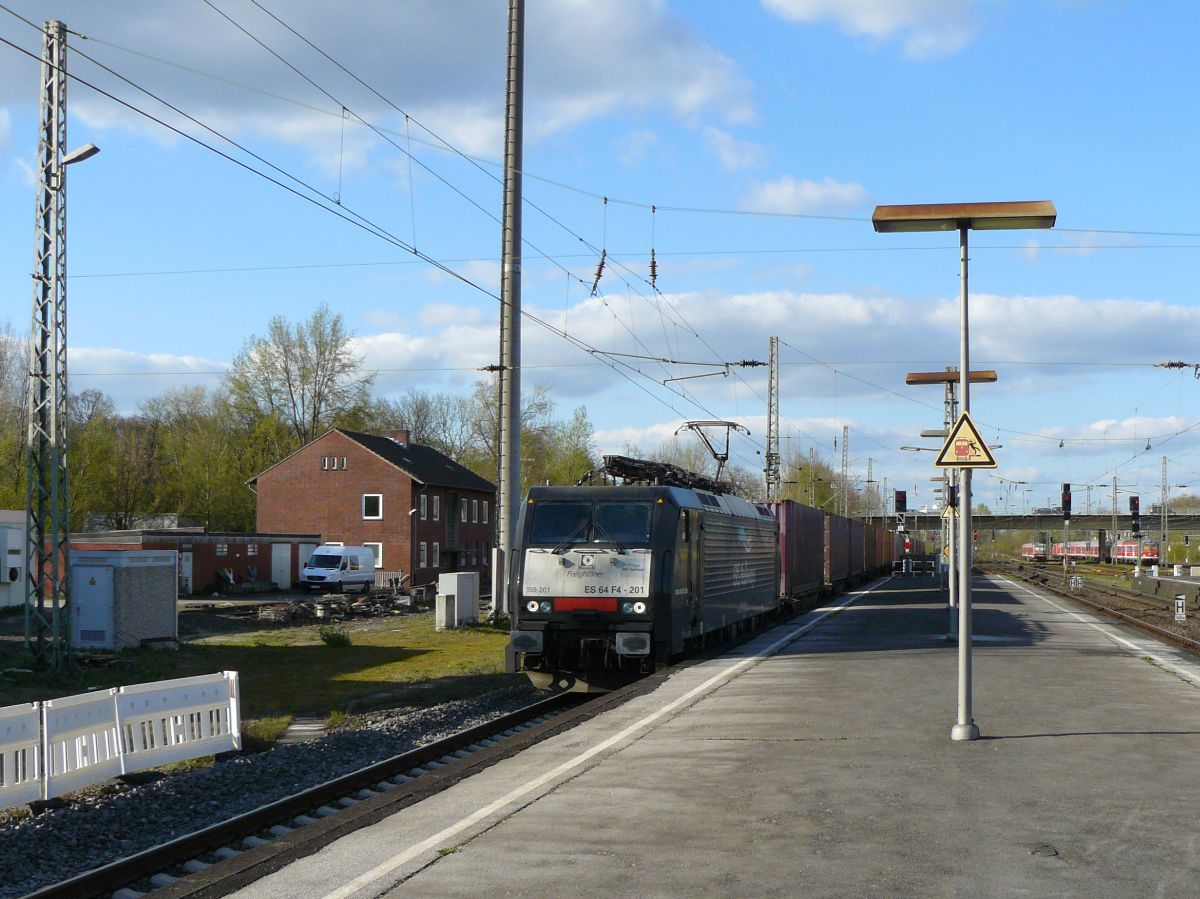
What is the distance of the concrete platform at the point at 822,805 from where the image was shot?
6.82 meters

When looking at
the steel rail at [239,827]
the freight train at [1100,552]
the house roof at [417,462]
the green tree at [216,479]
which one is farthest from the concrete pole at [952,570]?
the freight train at [1100,552]

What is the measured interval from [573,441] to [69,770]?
8021cm

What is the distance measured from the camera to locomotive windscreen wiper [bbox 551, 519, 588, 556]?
→ 17969mm

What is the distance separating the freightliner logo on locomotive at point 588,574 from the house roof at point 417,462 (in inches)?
1755

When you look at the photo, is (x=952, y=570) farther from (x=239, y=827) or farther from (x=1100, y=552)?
(x=1100, y=552)

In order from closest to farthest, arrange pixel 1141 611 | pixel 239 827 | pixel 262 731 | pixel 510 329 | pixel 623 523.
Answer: pixel 239 827
pixel 262 731
pixel 623 523
pixel 510 329
pixel 1141 611

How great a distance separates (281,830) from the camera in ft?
31.0

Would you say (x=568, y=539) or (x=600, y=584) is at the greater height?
(x=568, y=539)

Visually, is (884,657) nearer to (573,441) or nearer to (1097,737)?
(1097,737)

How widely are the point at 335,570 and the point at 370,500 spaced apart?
9.39 m

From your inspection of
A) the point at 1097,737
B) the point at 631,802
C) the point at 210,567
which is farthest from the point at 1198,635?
the point at 210,567

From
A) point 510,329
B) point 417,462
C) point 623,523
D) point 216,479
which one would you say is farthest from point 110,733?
point 216,479

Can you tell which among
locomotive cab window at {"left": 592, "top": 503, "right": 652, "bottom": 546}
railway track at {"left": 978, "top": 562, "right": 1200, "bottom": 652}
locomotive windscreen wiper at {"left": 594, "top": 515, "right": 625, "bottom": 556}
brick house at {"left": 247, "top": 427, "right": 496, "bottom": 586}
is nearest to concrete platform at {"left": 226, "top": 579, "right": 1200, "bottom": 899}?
locomotive windscreen wiper at {"left": 594, "top": 515, "right": 625, "bottom": 556}

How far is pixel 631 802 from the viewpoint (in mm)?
8898
